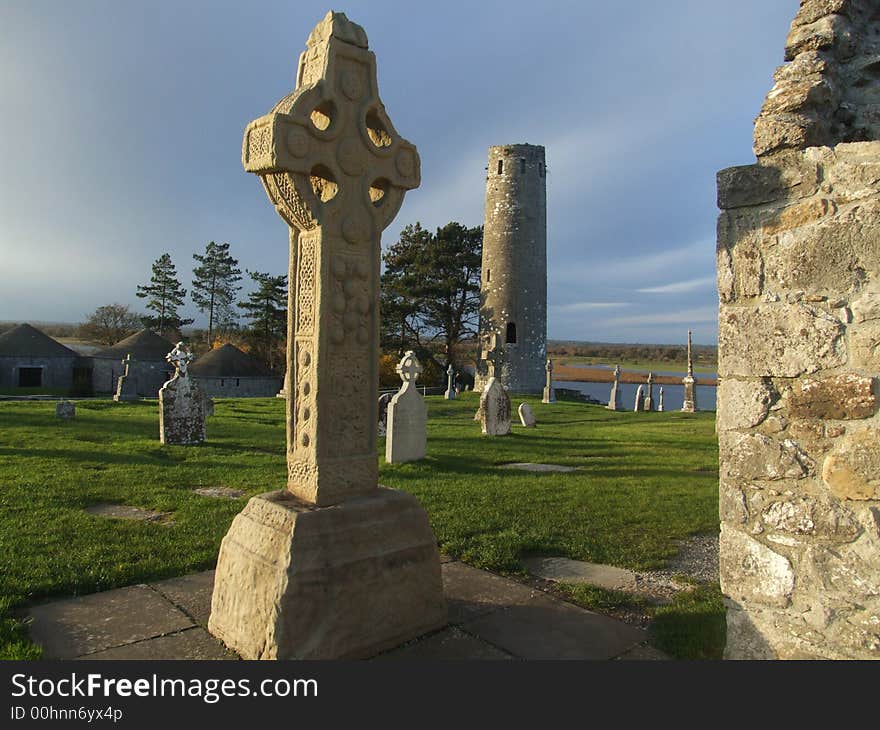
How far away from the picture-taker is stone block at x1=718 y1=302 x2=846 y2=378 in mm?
2355

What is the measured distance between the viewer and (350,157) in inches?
125

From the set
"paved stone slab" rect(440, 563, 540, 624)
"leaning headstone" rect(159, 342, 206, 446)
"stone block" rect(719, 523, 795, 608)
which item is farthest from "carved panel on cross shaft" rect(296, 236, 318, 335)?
"leaning headstone" rect(159, 342, 206, 446)

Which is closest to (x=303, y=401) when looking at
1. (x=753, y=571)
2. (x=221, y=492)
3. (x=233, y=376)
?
(x=753, y=571)

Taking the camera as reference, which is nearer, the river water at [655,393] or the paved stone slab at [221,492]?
the paved stone slab at [221,492]

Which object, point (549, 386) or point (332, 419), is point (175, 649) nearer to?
point (332, 419)

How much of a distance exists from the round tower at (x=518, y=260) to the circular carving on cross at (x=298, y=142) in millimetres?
28031

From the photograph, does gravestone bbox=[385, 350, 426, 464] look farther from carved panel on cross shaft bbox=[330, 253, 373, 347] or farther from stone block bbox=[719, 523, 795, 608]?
stone block bbox=[719, 523, 795, 608]

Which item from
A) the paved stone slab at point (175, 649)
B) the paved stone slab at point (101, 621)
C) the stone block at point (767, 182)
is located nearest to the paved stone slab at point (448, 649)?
the paved stone slab at point (175, 649)

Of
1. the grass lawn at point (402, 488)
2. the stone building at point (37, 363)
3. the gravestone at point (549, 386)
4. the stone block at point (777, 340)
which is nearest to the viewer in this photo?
the stone block at point (777, 340)

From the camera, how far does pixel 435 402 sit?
72.2ft

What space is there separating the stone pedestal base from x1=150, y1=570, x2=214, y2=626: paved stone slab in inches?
10.4

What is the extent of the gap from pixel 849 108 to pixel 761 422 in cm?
160

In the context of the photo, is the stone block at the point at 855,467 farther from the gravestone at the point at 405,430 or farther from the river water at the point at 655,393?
the river water at the point at 655,393

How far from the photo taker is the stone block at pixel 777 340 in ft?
7.73
